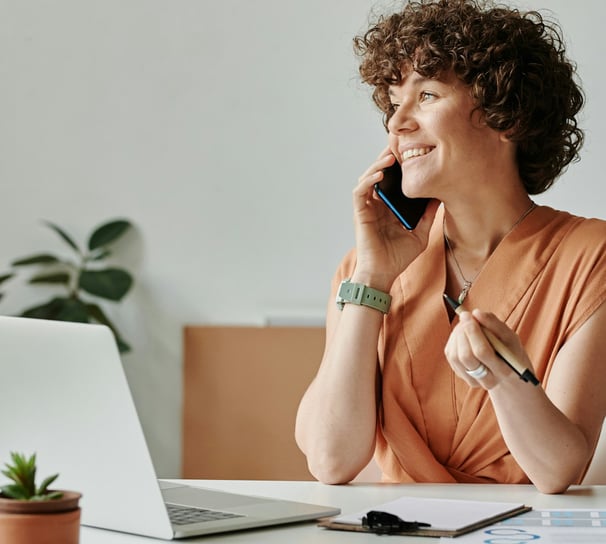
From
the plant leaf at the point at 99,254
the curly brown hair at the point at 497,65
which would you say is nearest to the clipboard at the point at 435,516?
the curly brown hair at the point at 497,65

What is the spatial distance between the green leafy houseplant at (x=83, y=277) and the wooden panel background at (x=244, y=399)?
0.92 feet

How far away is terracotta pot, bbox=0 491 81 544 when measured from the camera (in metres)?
0.85

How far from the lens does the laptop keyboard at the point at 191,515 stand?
1.17 metres

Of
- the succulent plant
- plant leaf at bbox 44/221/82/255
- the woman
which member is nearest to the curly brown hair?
the woman

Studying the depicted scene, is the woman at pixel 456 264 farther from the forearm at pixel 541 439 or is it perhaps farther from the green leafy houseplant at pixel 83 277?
the green leafy houseplant at pixel 83 277

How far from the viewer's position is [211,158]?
3.37 m

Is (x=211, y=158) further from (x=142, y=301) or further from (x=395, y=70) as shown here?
(x=395, y=70)

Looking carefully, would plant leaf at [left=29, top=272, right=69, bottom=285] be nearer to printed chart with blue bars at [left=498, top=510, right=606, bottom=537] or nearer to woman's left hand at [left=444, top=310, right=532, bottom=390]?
woman's left hand at [left=444, top=310, right=532, bottom=390]

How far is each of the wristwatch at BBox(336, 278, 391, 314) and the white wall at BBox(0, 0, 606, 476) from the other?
1.52 meters

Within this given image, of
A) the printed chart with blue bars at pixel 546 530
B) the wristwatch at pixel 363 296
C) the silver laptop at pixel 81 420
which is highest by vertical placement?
the wristwatch at pixel 363 296

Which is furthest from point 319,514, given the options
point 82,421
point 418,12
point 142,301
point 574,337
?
point 142,301

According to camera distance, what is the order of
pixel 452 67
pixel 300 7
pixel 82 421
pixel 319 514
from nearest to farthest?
pixel 82 421 < pixel 319 514 < pixel 452 67 < pixel 300 7

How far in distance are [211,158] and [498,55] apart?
171cm

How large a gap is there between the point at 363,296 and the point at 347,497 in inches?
17.2
